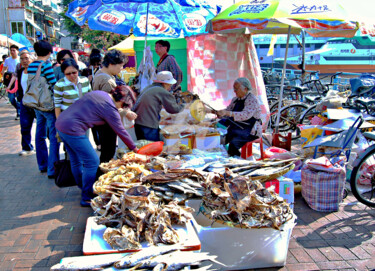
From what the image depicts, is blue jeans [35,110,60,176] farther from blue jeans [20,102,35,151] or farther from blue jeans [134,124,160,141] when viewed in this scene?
blue jeans [134,124,160,141]

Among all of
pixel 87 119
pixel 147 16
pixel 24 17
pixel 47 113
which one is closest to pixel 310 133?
pixel 87 119

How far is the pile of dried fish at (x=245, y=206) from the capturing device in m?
2.84

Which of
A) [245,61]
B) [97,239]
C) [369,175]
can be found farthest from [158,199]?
[245,61]

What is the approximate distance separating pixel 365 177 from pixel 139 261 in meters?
3.37

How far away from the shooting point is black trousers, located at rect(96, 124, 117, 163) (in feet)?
14.9

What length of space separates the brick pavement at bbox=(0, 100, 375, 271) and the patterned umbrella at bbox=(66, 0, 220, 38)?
3325 mm

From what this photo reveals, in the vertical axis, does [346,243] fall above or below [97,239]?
below

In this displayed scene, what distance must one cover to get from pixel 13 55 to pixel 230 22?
6.98 m

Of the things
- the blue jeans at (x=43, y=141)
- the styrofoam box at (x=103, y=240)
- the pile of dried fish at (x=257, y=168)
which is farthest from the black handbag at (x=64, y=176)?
the pile of dried fish at (x=257, y=168)

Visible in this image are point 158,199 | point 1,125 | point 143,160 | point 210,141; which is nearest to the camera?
point 158,199

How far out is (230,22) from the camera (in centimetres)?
566

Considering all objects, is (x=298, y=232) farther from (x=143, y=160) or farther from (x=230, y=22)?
(x=230, y=22)

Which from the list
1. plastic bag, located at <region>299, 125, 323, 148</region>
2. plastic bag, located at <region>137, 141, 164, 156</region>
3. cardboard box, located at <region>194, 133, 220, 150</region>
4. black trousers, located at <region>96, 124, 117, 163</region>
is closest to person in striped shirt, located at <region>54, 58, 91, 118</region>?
black trousers, located at <region>96, 124, 117, 163</region>

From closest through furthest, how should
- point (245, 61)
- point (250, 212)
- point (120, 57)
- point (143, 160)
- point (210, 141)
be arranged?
point (250, 212), point (143, 160), point (120, 57), point (210, 141), point (245, 61)
